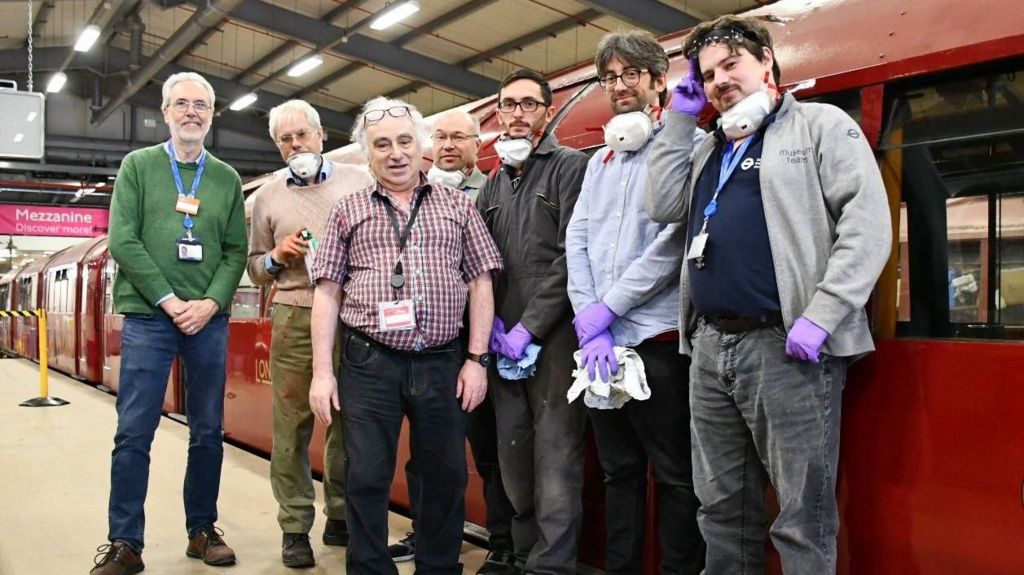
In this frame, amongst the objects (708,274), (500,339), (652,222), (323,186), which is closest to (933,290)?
(708,274)

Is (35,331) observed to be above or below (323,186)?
below

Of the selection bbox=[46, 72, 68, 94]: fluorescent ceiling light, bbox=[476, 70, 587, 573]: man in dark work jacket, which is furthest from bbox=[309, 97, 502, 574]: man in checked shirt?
bbox=[46, 72, 68, 94]: fluorescent ceiling light

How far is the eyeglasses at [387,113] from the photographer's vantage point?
2770mm

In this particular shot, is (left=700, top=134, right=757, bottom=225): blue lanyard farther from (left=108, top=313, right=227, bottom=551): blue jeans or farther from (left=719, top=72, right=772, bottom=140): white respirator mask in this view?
(left=108, top=313, right=227, bottom=551): blue jeans

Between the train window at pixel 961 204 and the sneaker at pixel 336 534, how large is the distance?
8.06 ft

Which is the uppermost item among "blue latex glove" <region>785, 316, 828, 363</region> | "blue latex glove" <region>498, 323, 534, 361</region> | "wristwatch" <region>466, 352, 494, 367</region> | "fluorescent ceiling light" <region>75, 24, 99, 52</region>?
"fluorescent ceiling light" <region>75, 24, 99, 52</region>

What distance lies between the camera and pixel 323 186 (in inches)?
140

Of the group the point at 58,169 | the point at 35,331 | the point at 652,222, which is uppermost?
the point at 58,169

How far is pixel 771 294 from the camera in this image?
2246 mm

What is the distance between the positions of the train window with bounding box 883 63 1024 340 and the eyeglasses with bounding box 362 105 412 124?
1.46 m

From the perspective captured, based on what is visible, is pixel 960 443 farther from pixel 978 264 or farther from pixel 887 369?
pixel 978 264

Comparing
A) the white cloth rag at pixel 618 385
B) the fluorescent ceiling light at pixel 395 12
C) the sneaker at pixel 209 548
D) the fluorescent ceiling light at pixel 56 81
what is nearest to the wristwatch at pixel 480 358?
the white cloth rag at pixel 618 385

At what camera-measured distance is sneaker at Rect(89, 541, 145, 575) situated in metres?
3.21

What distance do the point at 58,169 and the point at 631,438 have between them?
78.8 ft
